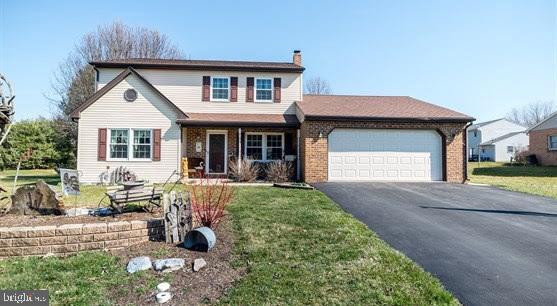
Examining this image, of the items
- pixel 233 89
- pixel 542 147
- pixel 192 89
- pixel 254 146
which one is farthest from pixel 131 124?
pixel 542 147

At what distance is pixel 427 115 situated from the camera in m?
15.1

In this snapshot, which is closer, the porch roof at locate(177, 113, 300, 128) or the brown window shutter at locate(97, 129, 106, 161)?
the brown window shutter at locate(97, 129, 106, 161)

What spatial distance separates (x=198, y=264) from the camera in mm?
4484

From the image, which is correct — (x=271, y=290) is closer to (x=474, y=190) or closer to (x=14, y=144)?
(x=474, y=190)

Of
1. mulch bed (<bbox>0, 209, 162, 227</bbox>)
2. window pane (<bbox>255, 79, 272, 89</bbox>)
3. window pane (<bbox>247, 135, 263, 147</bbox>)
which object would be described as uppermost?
window pane (<bbox>255, 79, 272, 89</bbox>)

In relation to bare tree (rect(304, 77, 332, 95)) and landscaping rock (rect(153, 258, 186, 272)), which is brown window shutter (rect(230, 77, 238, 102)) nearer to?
landscaping rock (rect(153, 258, 186, 272))

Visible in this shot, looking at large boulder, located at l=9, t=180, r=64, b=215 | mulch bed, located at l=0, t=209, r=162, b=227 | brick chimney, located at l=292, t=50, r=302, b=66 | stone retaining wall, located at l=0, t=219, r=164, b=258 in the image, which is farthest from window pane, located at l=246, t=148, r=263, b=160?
stone retaining wall, located at l=0, t=219, r=164, b=258

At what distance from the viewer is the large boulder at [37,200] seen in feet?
19.9

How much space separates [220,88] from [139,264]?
13912 mm

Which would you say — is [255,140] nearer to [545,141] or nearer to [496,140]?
[545,141]

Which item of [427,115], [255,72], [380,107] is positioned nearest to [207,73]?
[255,72]

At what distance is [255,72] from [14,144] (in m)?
20.3

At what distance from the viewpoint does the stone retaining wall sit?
4723 millimetres

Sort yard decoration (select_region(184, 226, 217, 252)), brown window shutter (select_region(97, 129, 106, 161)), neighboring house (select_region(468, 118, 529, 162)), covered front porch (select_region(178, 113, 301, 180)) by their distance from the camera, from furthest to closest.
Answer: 1. neighboring house (select_region(468, 118, 529, 162))
2. covered front porch (select_region(178, 113, 301, 180))
3. brown window shutter (select_region(97, 129, 106, 161))
4. yard decoration (select_region(184, 226, 217, 252))
